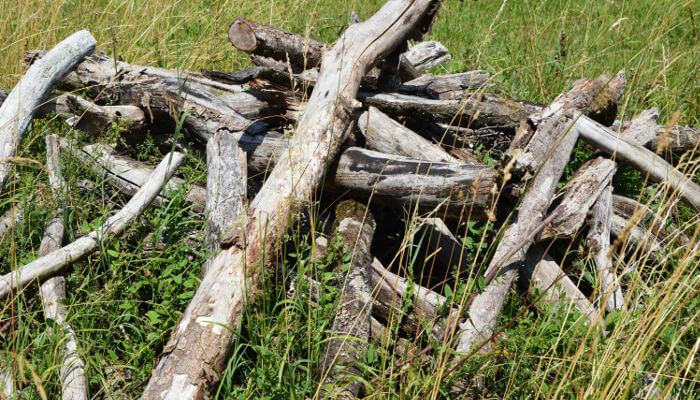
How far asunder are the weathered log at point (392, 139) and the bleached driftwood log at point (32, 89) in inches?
84.9

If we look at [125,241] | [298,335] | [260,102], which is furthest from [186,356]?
[260,102]

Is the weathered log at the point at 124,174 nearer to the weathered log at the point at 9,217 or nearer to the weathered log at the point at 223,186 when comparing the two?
the weathered log at the point at 223,186

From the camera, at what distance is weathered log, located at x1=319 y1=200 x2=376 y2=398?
2279 millimetres

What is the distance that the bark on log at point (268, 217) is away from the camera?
225 cm

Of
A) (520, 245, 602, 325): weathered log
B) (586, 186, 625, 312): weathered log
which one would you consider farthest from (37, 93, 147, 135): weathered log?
(586, 186, 625, 312): weathered log

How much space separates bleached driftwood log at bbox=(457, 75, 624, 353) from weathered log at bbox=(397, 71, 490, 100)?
33.8 inches

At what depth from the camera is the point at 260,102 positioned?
4.33 m

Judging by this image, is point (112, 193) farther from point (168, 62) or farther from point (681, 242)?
point (681, 242)

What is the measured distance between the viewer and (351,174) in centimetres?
345

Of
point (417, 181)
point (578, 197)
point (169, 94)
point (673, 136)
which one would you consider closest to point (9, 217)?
Answer: point (169, 94)

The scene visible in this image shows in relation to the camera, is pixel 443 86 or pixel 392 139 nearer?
pixel 392 139

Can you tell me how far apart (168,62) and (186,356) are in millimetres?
4364

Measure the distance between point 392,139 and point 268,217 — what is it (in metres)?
1.39

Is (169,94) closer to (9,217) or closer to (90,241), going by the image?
(9,217)
